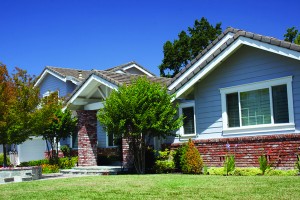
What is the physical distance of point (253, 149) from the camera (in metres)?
15.2

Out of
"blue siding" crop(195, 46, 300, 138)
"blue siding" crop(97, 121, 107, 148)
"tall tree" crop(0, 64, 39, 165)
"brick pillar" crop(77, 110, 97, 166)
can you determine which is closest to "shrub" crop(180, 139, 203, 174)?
"blue siding" crop(195, 46, 300, 138)

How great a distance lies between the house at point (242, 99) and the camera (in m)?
14.4

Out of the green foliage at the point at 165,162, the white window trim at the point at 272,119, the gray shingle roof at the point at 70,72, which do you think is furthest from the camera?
the gray shingle roof at the point at 70,72

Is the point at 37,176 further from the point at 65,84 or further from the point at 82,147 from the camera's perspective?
the point at 65,84

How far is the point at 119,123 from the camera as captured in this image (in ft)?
52.0

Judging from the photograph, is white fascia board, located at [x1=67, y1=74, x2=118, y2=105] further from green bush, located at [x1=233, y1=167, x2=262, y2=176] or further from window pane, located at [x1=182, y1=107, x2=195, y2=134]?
green bush, located at [x1=233, y1=167, x2=262, y2=176]

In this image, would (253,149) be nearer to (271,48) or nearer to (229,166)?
(229,166)

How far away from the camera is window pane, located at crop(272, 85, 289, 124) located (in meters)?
14.5

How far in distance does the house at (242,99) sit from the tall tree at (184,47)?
2745cm

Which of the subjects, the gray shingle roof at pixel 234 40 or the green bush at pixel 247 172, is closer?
the green bush at pixel 247 172

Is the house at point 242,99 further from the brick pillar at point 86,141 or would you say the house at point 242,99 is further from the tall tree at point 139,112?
the brick pillar at point 86,141

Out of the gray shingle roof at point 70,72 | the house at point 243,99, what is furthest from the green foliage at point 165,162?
the gray shingle roof at point 70,72

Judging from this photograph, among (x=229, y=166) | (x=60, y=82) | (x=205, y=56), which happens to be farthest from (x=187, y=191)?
(x=60, y=82)

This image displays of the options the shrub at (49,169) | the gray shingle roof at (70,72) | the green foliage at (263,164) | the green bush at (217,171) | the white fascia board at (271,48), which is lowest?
the shrub at (49,169)
